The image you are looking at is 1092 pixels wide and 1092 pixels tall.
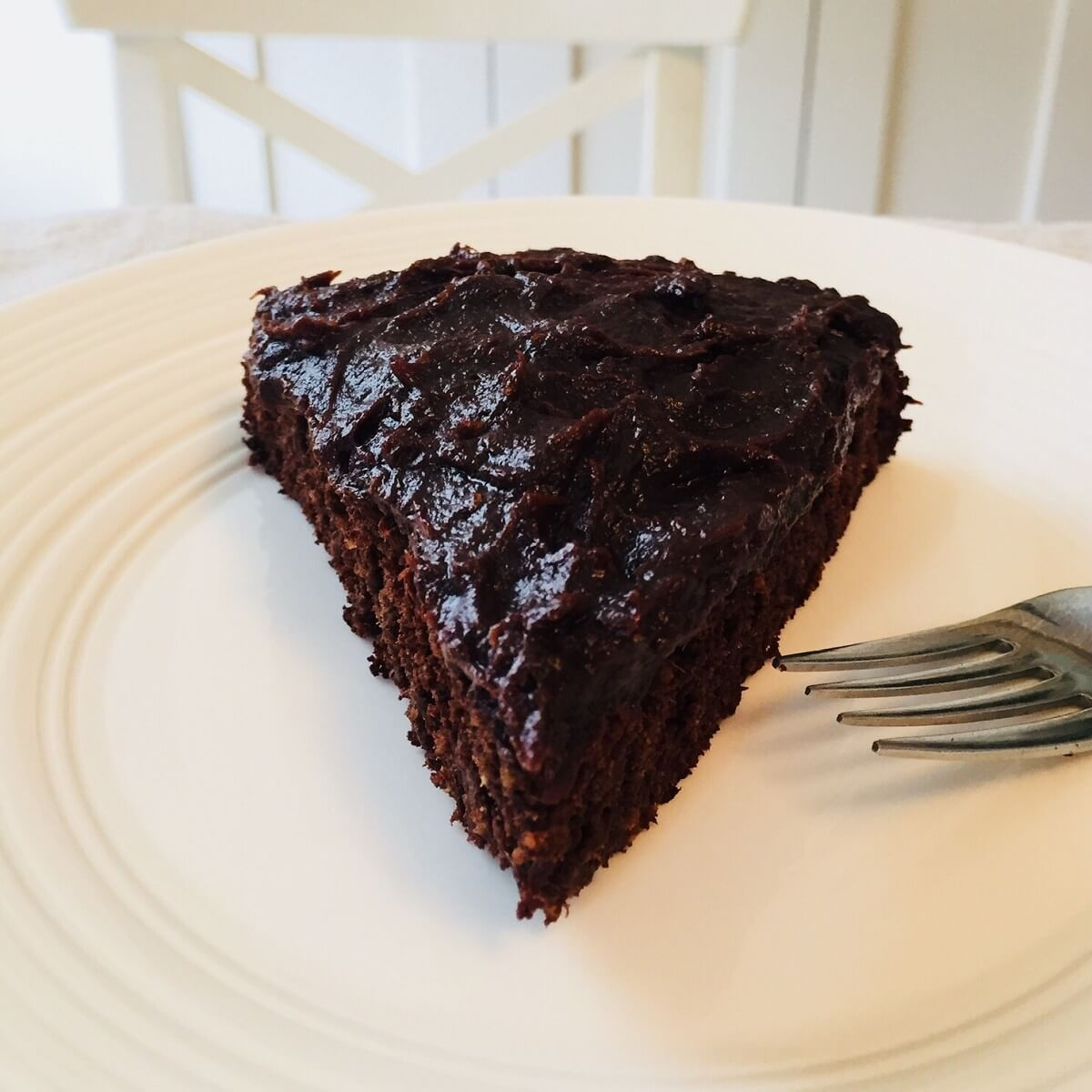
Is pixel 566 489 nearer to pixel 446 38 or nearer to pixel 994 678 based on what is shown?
pixel 994 678

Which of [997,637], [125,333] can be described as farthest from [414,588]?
[125,333]

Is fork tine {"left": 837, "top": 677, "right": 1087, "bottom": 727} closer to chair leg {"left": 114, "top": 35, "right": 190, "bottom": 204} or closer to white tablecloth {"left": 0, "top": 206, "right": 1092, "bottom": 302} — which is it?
white tablecloth {"left": 0, "top": 206, "right": 1092, "bottom": 302}

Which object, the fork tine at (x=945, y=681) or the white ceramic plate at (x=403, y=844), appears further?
the fork tine at (x=945, y=681)

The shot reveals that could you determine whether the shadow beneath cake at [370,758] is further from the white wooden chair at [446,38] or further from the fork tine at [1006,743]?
the white wooden chair at [446,38]

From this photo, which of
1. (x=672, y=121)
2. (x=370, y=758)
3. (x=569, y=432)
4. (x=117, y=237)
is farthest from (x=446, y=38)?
(x=370, y=758)

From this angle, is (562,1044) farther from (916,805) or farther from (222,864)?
(916,805)

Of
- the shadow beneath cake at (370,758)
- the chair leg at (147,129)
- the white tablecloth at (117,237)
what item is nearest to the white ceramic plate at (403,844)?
the shadow beneath cake at (370,758)
